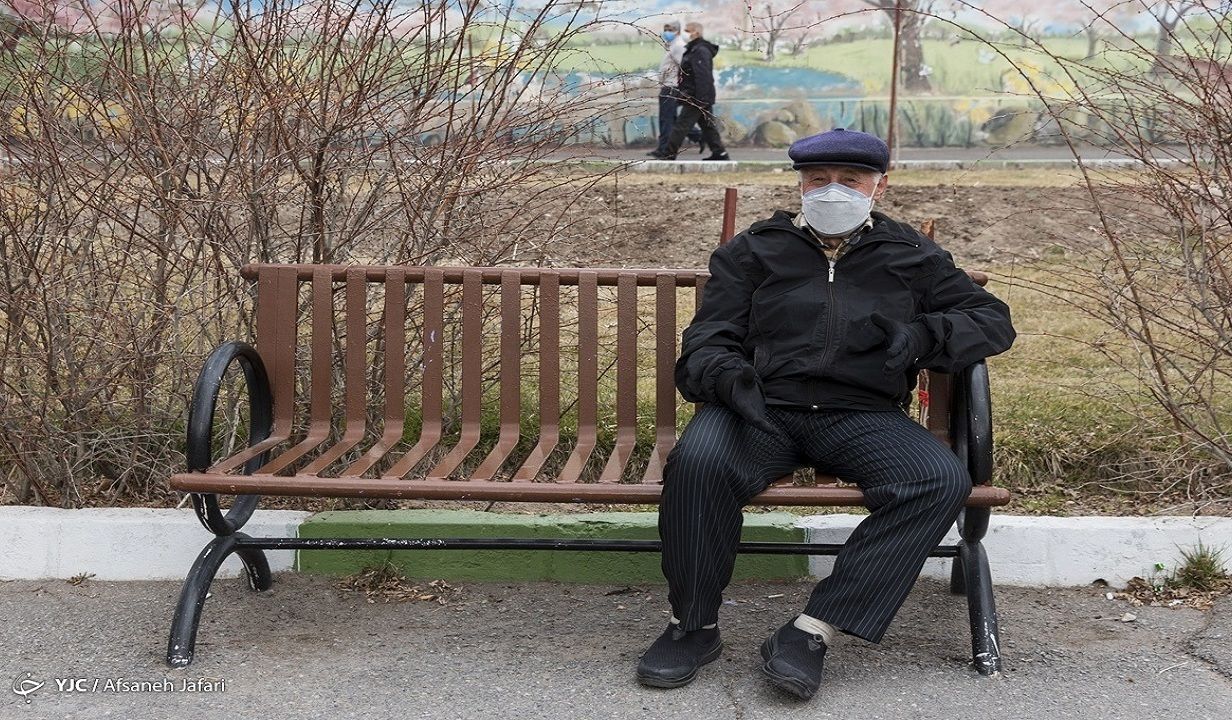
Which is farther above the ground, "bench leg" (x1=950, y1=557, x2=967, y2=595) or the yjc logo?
"bench leg" (x1=950, y1=557, x2=967, y2=595)

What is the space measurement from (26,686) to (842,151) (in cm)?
241

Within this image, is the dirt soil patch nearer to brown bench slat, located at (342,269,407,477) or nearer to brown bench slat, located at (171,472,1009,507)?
brown bench slat, located at (342,269,407,477)

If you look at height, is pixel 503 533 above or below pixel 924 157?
below

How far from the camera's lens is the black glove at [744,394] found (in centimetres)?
323

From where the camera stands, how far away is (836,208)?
133 inches

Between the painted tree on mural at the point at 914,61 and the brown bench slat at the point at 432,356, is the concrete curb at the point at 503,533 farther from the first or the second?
the painted tree on mural at the point at 914,61

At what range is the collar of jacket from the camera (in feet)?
11.2

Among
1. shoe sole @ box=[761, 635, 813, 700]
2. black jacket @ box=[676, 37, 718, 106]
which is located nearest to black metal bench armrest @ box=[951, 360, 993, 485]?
shoe sole @ box=[761, 635, 813, 700]

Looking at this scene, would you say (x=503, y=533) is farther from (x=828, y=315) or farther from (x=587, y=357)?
(x=828, y=315)

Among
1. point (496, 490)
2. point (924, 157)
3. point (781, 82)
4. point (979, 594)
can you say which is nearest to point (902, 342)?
point (979, 594)

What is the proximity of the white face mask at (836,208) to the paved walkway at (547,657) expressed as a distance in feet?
3.57

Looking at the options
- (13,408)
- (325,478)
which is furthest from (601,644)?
(13,408)

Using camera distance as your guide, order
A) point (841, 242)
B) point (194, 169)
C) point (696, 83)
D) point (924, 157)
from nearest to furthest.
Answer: point (841, 242), point (194, 169), point (696, 83), point (924, 157)

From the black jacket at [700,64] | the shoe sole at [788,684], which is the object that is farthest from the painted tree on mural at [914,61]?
the shoe sole at [788,684]
